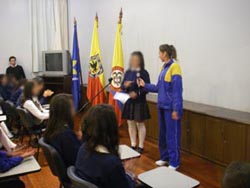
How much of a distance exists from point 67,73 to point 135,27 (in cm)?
214

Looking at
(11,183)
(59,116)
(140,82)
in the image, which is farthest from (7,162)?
(140,82)

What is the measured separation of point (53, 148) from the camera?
202 cm

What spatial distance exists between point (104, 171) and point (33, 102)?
269cm

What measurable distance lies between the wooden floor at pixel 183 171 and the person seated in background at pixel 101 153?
5.68 feet

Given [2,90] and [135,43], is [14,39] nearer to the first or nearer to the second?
[2,90]

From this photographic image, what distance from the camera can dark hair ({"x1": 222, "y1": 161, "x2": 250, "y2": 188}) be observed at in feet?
3.52

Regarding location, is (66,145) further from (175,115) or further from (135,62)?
(135,62)

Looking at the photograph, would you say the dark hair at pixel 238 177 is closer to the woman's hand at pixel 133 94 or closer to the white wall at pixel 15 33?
the woman's hand at pixel 133 94

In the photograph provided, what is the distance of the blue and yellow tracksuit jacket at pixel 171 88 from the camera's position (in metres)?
3.24

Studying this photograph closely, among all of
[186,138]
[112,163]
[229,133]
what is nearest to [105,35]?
[186,138]

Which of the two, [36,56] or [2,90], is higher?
[36,56]

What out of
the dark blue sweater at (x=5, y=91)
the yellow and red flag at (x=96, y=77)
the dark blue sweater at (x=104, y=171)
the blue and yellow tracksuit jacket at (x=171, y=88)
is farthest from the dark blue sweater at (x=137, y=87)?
the dark blue sweater at (x=5, y=91)

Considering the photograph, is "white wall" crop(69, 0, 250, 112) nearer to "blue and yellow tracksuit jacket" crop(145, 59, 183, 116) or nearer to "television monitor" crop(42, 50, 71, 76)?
"blue and yellow tracksuit jacket" crop(145, 59, 183, 116)

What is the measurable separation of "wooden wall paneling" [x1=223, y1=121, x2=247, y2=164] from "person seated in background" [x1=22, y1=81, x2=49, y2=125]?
85.4 inches
